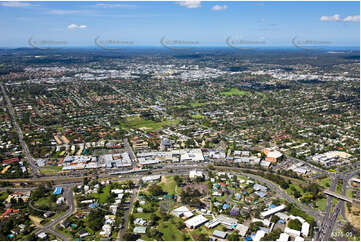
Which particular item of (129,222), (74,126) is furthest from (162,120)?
(129,222)

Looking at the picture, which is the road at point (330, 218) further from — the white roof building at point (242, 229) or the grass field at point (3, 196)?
the grass field at point (3, 196)

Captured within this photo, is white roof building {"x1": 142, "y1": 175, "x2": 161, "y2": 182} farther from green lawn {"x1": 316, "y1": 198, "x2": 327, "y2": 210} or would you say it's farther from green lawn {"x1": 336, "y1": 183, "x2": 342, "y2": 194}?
green lawn {"x1": 336, "y1": 183, "x2": 342, "y2": 194}

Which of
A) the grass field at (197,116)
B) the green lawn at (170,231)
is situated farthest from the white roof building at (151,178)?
the grass field at (197,116)

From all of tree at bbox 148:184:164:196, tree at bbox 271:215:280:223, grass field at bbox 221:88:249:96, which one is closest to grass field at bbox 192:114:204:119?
grass field at bbox 221:88:249:96

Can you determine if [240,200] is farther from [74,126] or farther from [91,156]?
[74,126]

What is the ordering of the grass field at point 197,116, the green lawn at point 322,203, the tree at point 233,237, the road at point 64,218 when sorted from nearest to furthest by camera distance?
the tree at point 233,237
the road at point 64,218
the green lawn at point 322,203
the grass field at point 197,116

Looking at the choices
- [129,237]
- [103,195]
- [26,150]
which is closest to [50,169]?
[26,150]
